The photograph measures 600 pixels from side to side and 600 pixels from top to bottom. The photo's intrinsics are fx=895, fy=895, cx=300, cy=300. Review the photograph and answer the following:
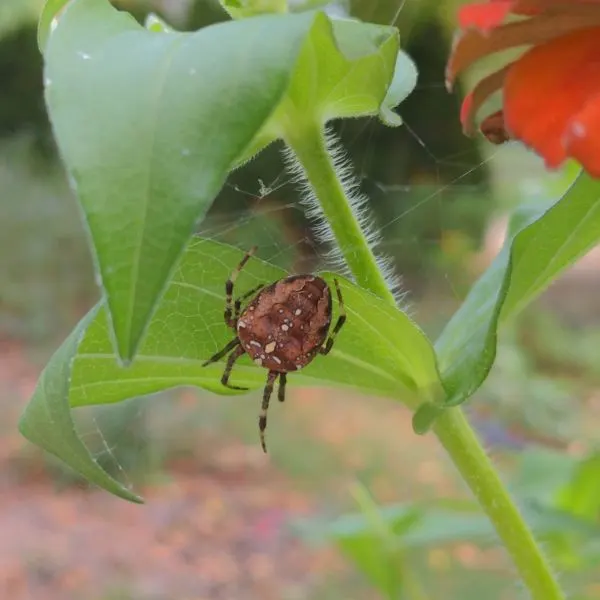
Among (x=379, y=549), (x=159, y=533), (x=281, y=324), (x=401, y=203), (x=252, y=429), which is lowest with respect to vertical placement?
(x=159, y=533)

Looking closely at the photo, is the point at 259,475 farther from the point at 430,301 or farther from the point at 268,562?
the point at 430,301

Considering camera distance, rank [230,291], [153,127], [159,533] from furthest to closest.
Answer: [159,533], [230,291], [153,127]

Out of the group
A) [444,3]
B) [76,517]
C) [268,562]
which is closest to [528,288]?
[444,3]

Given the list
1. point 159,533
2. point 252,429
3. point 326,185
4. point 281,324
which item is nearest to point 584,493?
point 281,324

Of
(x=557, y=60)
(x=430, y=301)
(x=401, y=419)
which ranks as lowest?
(x=401, y=419)

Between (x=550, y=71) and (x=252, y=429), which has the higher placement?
(x=550, y=71)

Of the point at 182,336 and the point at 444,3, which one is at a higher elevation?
the point at 182,336

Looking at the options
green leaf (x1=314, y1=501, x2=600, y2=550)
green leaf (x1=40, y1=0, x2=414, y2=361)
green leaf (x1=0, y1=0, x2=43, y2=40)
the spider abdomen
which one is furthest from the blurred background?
green leaf (x1=40, y1=0, x2=414, y2=361)

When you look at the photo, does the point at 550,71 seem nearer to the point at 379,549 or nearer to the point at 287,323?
the point at 287,323
